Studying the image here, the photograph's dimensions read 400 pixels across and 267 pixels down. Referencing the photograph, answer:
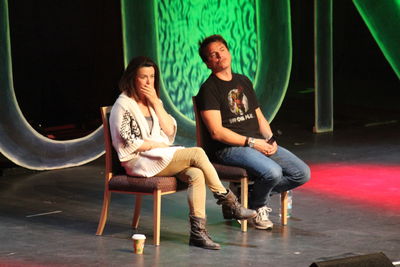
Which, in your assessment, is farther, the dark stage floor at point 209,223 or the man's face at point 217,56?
the man's face at point 217,56

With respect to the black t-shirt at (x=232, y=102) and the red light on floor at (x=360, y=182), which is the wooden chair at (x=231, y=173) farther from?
the red light on floor at (x=360, y=182)

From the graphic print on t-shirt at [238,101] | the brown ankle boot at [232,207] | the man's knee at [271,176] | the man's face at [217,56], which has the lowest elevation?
the brown ankle boot at [232,207]

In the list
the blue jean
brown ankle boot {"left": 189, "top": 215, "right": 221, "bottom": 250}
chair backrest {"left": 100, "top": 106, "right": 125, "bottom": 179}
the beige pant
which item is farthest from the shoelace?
chair backrest {"left": 100, "top": 106, "right": 125, "bottom": 179}

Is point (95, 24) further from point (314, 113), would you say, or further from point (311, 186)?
point (314, 113)

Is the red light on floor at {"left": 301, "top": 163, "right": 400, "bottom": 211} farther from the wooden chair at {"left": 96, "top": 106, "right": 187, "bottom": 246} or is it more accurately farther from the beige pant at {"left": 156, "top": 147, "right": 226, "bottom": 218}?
the wooden chair at {"left": 96, "top": 106, "right": 187, "bottom": 246}

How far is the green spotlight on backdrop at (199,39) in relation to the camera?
8039 millimetres

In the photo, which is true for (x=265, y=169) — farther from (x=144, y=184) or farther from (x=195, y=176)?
(x=144, y=184)

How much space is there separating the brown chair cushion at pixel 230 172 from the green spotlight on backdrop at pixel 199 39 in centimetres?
239

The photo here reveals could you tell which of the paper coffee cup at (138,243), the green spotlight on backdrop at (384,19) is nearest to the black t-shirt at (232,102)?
the paper coffee cup at (138,243)

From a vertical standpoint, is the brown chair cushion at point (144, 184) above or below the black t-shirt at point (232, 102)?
below

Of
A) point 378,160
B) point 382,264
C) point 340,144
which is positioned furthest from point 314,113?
point 382,264

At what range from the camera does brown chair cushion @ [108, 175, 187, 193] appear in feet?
17.8

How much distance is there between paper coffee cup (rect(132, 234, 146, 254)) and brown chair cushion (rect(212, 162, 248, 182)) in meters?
0.84

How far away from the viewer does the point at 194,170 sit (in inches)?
215
